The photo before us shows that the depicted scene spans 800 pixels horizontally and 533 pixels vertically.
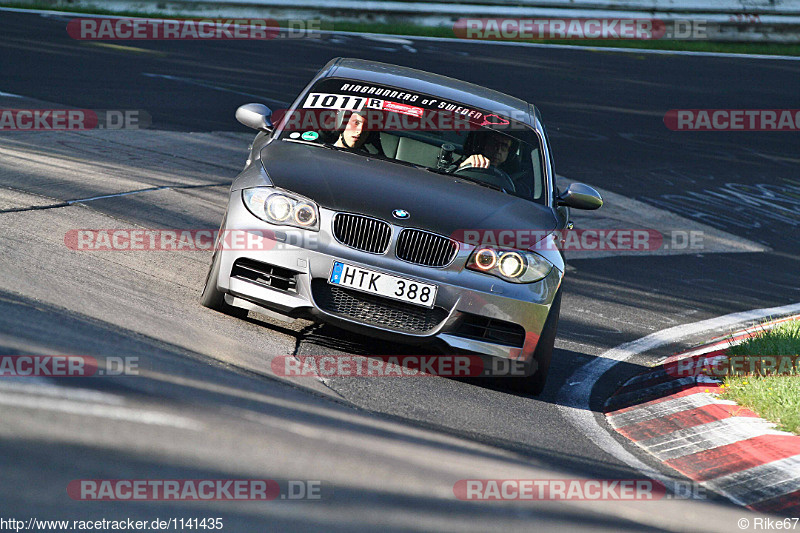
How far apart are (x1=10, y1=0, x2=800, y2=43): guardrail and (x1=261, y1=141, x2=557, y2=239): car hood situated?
16.6m

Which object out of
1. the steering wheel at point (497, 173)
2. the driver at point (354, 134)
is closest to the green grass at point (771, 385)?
the steering wheel at point (497, 173)

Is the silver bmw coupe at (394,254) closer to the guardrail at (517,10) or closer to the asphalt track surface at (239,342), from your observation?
the asphalt track surface at (239,342)

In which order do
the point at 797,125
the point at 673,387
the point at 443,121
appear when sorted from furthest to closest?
the point at 797,125, the point at 443,121, the point at 673,387

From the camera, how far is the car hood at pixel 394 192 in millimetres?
5496

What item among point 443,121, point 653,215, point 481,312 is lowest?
point 653,215

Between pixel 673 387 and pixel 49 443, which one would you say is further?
pixel 673 387

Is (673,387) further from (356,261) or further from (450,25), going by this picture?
(450,25)

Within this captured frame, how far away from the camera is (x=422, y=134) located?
6637mm

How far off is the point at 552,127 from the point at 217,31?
27.3 feet

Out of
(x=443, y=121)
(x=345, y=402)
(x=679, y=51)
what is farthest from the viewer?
(x=679, y=51)

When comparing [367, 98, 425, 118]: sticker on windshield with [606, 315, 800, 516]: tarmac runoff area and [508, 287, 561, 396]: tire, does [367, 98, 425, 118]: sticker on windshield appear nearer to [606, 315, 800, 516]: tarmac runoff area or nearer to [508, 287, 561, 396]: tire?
[508, 287, 561, 396]: tire

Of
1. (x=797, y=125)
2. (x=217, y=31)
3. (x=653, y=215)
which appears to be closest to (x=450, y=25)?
(x=217, y=31)

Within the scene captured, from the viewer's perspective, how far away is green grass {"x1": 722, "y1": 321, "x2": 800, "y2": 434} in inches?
215

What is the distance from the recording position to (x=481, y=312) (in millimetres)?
5398
